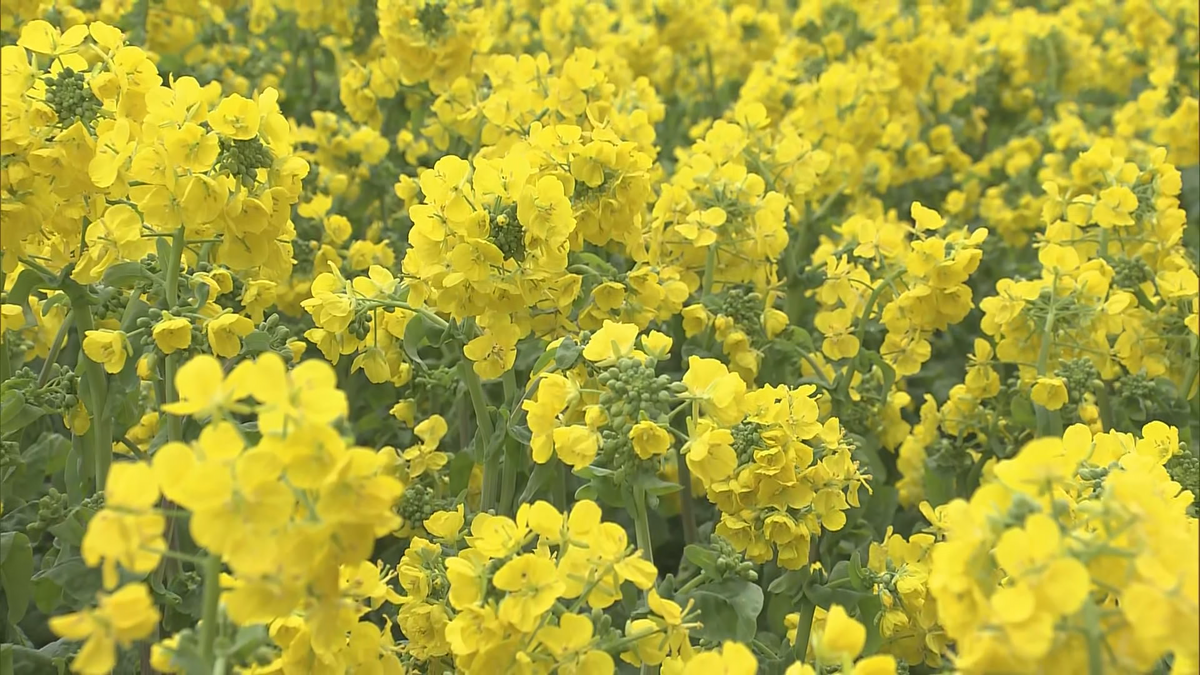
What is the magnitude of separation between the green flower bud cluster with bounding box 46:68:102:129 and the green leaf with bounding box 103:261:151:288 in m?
0.25

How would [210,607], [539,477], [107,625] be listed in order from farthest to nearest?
[539,477] → [210,607] → [107,625]

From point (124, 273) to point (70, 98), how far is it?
0.31 m

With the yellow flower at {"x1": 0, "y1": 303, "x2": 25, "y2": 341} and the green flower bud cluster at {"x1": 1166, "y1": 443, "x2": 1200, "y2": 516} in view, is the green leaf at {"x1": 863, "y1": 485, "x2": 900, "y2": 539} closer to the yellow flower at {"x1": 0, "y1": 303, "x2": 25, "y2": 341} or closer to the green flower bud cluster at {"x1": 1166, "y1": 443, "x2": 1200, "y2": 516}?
the green flower bud cluster at {"x1": 1166, "y1": 443, "x2": 1200, "y2": 516}

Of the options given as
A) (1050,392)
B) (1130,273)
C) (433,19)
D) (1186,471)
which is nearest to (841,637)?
(1186,471)

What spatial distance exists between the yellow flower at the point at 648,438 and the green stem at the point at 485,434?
21.5 inches

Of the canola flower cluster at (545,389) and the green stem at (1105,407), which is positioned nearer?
the canola flower cluster at (545,389)

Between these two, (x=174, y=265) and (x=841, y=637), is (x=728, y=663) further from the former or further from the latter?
(x=174, y=265)

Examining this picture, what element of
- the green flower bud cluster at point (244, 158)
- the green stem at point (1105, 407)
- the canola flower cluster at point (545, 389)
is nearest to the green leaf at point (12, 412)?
the canola flower cluster at point (545, 389)

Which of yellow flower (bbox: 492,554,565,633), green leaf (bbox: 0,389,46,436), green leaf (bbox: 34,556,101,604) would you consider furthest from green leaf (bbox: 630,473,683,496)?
green leaf (bbox: 0,389,46,436)

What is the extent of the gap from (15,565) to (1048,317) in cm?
216

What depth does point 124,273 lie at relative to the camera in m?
2.07

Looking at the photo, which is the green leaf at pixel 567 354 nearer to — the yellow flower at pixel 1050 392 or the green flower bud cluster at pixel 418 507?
the green flower bud cluster at pixel 418 507

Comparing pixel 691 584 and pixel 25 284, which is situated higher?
pixel 25 284

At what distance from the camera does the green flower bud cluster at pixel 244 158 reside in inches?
79.0
